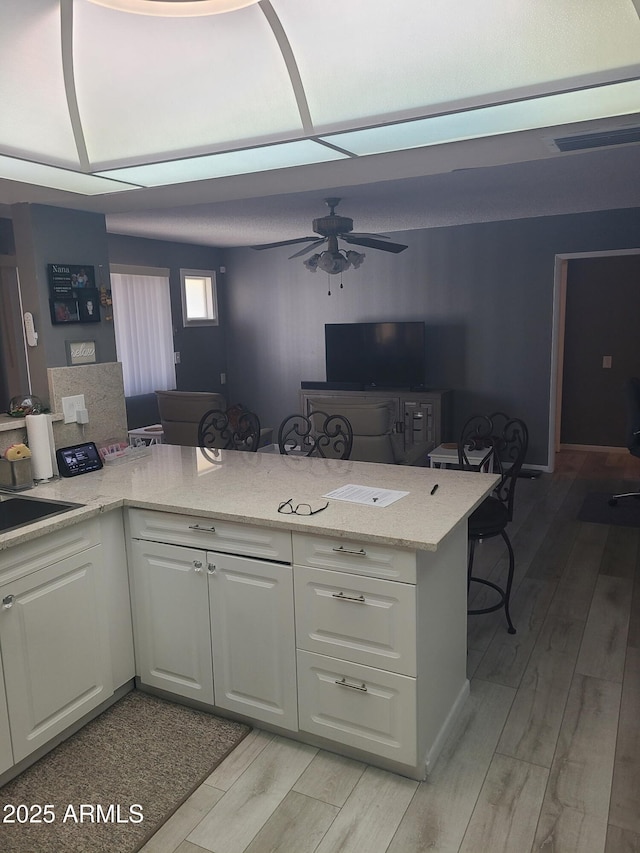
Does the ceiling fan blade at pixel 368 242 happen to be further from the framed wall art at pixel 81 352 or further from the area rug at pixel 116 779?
the area rug at pixel 116 779

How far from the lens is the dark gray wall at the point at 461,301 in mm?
6285

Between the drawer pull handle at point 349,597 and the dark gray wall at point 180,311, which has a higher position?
the dark gray wall at point 180,311

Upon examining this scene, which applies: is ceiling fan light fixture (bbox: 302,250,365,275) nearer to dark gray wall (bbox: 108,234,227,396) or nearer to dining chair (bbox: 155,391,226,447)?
dining chair (bbox: 155,391,226,447)

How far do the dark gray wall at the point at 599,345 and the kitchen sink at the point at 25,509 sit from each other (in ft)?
20.3

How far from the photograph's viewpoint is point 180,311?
7.61 m

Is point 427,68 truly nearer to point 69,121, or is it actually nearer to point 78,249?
point 69,121

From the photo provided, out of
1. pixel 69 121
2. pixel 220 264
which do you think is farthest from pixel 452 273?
pixel 69 121

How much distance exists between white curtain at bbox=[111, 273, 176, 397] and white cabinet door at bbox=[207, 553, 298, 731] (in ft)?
15.7

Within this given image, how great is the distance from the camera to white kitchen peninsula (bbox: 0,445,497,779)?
2090 mm

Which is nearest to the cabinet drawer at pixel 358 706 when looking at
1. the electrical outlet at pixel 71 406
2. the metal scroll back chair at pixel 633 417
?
the electrical outlet at pixel 71 406

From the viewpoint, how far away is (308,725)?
230 centimetres

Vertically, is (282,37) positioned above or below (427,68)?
above

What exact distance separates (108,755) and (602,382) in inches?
254

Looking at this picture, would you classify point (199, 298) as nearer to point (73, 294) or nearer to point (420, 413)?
point (420, 413)
